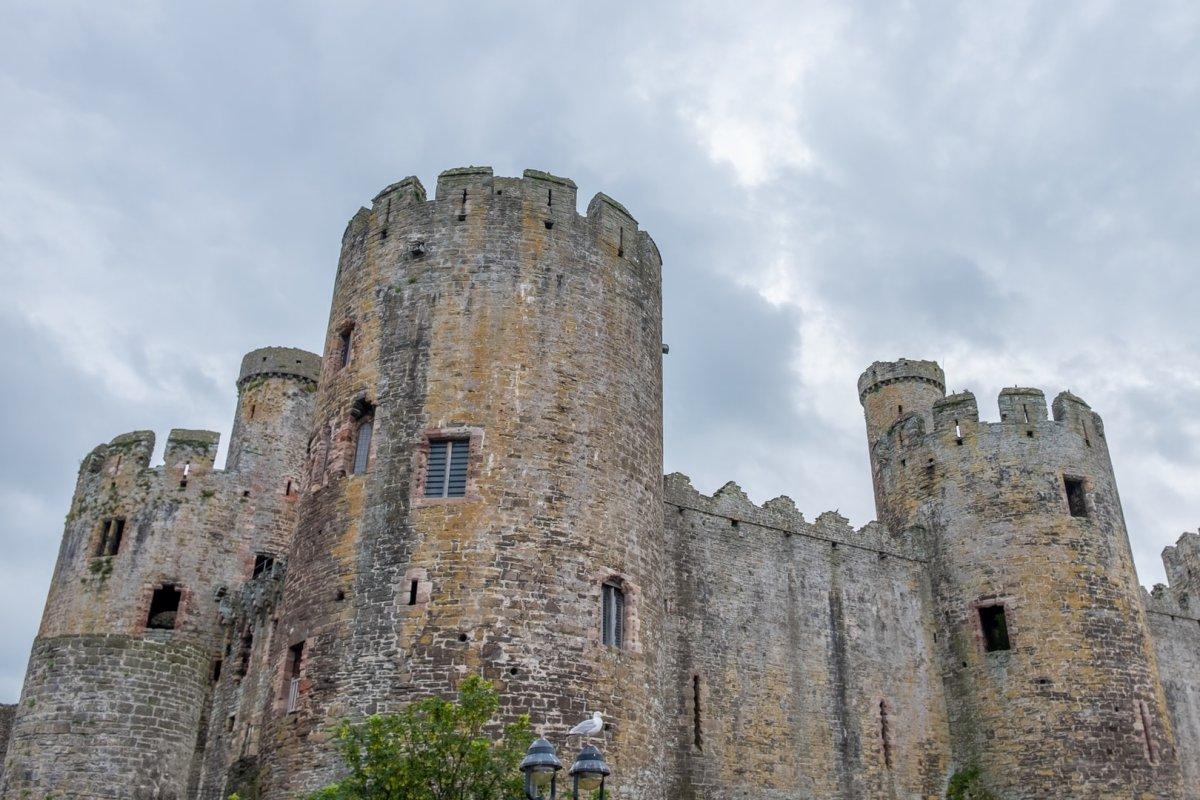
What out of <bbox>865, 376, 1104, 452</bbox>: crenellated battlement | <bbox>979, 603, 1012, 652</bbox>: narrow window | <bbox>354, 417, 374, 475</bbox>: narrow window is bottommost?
<bbox>979, 603, 1012, 652</bbox>: narrow window

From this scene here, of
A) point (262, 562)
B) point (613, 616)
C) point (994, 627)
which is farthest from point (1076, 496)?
point (262, 562)

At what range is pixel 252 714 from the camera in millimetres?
20719

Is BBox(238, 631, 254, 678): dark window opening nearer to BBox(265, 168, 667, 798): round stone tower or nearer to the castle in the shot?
the castle

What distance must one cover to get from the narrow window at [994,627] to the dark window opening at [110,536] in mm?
19059

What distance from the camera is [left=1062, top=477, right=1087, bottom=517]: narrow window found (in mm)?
24656

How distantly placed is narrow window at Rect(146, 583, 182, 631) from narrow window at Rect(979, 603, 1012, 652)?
57.3 ft

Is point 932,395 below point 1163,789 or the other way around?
the other way around

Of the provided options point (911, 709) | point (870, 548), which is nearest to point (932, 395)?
point (870, 548)

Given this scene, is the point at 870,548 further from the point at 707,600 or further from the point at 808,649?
the point at 707,600

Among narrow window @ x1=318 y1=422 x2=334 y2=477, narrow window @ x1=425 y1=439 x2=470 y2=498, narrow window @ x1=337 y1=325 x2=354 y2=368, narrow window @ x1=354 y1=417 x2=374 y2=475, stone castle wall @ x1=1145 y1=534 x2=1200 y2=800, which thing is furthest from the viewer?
stone castle wall @ x1=1145 y1=534 x2=1200 y2=800

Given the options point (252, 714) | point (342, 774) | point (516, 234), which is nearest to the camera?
point (342, 774)

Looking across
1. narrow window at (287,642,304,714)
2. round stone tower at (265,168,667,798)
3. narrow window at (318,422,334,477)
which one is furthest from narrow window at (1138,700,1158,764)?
narrow window at (318,422,334,477)

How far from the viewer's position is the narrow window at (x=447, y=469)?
16172 millimetres

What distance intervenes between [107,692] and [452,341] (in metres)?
11.8
